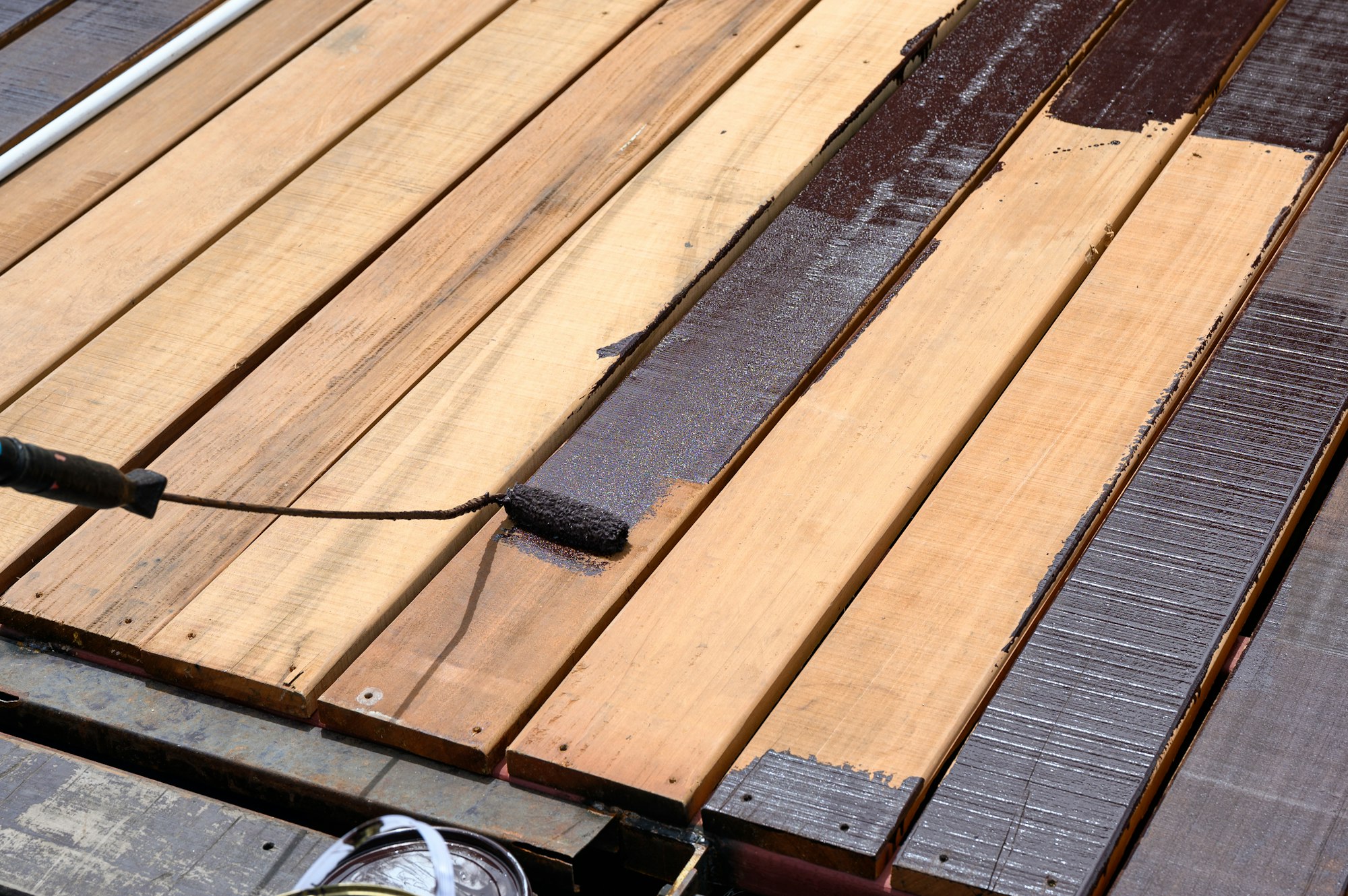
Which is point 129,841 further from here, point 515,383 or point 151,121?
point 151,121

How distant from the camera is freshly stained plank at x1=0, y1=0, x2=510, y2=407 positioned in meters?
2.63

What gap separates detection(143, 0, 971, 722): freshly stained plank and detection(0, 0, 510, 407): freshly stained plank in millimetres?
596

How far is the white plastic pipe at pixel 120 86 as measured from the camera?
2980 mm

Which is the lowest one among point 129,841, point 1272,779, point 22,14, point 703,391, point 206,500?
point 129,841

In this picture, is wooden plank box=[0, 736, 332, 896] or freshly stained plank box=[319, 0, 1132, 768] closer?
wooden plank box=[0, 736, 332, 896]

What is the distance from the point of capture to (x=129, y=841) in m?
1.86

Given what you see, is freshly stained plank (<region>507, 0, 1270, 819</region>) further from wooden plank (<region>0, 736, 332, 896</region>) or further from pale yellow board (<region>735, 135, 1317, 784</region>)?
wooden plank (<region>0, 736, 332, 896</region>)

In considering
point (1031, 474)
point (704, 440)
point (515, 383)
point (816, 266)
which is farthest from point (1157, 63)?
point (515, 383)

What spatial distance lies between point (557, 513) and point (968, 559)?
54 centimetres

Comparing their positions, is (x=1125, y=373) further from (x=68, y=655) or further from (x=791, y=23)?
(x=68, y=655)

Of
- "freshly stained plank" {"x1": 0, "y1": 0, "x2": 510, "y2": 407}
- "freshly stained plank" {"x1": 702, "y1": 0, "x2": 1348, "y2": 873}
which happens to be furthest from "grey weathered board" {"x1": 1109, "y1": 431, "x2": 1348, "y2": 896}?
"freshly stained plank" {"x1": 0, "y1": 0, "x2": 510, "y2": 407}

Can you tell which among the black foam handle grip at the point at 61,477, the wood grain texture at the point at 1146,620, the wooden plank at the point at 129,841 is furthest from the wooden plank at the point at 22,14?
the wood grain texture at the point at 1146,620

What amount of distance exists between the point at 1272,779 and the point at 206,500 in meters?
1.24

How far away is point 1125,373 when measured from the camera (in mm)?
2285
